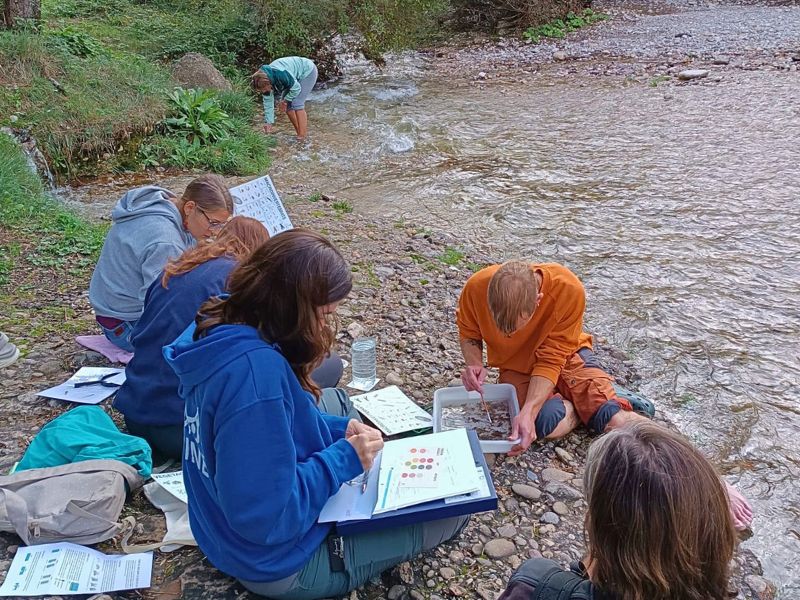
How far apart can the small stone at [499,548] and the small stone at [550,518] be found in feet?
0.78

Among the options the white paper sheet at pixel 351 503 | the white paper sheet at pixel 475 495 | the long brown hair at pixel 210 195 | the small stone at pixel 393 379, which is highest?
the long brown hair at pixel 210 195

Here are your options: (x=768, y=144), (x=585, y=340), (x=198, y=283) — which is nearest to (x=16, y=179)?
(x=198, y=283)

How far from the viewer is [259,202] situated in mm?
4500

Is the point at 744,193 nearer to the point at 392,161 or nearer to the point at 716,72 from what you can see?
the point at 392,161

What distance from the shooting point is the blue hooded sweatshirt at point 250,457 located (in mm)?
1860

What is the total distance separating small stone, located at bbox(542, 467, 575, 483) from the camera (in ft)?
10.7

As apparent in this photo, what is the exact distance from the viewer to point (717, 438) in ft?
12.3

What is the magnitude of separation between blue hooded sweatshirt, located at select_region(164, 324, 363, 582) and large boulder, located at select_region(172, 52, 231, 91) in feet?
30.6

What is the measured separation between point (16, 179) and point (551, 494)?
5815 mm

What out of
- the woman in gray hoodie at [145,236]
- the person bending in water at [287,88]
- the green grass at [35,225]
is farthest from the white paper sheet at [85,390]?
the person bending in water at [287,88]

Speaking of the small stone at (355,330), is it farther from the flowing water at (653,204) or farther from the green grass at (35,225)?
the green grass at (35,225)

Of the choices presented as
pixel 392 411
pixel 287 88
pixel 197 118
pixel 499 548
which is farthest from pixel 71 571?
pixel 287 88

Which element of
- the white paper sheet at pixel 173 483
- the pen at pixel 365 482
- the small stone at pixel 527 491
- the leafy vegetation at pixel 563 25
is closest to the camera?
the pen at pixel 365 482

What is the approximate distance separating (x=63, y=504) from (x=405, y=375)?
207 cm
